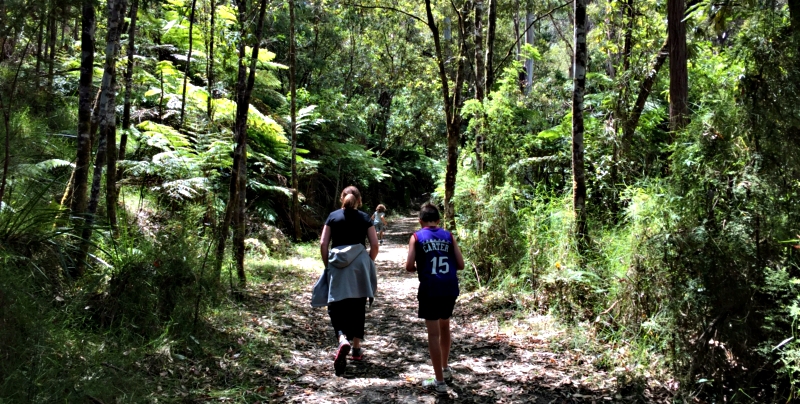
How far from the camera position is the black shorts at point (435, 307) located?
4.41m

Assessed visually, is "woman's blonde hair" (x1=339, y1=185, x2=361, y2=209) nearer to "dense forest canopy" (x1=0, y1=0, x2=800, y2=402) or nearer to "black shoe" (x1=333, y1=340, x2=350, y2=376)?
"black shoe" (x1=333, y1=340, x2=350, y2=376)

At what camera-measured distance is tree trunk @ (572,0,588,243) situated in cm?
669

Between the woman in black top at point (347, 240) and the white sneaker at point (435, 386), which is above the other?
the woman in black top at point (347, 240)

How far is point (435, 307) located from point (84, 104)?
14.2 feet

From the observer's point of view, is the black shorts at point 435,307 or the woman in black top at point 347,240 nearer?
the black shorts at point 435,307

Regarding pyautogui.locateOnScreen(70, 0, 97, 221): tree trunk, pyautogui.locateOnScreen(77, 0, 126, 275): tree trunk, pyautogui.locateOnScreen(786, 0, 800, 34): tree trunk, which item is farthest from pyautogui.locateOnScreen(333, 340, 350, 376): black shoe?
pyautogui.locateOnScreen(786, 0, 800, 34): tree trunk

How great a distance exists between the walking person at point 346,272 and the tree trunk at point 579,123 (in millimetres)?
3045

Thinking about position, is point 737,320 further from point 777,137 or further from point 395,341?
point 395,341

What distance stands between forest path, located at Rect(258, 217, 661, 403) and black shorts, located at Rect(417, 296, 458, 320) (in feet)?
2.30

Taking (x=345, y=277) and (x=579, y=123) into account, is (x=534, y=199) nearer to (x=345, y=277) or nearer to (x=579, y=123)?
(x=579, y=123)

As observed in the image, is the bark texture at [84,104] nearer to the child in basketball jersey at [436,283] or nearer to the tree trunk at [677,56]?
the child in basketball jersey at [436,283]

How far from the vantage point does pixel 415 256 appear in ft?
15.0

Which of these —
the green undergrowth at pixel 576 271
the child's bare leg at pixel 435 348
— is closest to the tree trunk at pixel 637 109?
the green undergrowth at pixel 576 271

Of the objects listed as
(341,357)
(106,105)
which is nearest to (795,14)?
(341,357)
